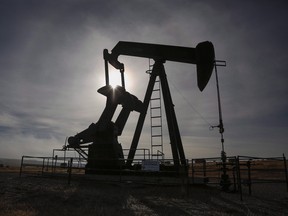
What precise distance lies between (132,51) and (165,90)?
2769mm

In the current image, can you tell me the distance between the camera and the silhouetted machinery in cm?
1085

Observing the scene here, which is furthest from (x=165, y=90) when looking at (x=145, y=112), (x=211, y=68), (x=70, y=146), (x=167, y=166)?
(x=70, y=146)

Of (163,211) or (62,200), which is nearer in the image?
(163,211)

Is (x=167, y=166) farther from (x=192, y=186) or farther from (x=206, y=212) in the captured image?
(x=206, y=212)

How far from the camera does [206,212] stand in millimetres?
4973

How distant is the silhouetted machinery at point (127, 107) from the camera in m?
10.9

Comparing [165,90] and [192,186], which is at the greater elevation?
[165,90]

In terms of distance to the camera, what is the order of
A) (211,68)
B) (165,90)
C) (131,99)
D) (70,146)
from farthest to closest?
(70,146) → (131,99) → (165,90) → (211,68)

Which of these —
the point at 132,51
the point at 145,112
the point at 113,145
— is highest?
the point at 132,51

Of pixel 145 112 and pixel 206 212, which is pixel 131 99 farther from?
pixel 206 212

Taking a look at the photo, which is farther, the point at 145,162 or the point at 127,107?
the point at 127,107

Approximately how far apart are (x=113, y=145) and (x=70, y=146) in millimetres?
2925

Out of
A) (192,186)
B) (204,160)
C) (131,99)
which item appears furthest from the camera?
(131,99)

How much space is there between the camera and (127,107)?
12.6 meters
